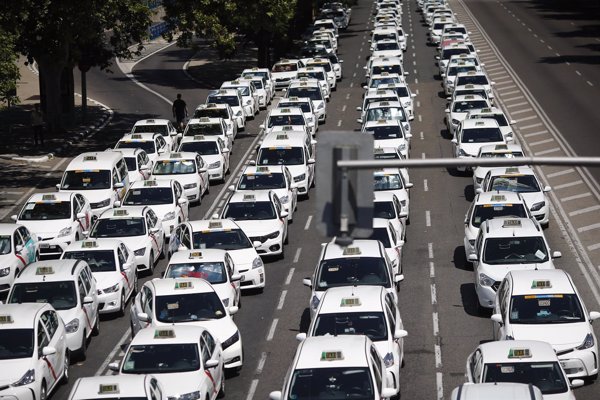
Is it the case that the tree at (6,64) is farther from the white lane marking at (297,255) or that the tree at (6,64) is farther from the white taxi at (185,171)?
the white lane marking at (297,255)

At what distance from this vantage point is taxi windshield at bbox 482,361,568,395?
19250 millimetres

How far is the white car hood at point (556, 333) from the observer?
72.5 ft

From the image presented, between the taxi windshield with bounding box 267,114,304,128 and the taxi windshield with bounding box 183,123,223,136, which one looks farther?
the taxi windshield with bounding box 267,114,304,128

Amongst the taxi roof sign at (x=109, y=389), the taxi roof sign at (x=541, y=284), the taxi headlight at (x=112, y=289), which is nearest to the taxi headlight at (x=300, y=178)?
the taxi headlight at (x=112, y=289)

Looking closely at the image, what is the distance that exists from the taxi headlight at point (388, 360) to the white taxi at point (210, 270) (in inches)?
233

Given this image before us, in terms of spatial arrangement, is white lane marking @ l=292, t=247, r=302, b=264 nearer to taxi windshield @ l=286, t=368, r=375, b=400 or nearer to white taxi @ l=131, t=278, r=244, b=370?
white taxi @ l=131, t=278, r=244, b=370

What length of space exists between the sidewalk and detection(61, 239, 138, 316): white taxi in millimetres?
19437

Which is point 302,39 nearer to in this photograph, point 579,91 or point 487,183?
point 579,91

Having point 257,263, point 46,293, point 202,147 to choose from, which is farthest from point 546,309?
point 202,147

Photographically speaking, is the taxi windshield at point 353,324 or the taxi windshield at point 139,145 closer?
the taxi windshield at point 353,324

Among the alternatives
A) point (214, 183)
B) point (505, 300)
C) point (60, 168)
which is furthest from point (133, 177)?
point (505, 300)

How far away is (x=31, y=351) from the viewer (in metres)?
22.1

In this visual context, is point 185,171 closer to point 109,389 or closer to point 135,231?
point 135,231

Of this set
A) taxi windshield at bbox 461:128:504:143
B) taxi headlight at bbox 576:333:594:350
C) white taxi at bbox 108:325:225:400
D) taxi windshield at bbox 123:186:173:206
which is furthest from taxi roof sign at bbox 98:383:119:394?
taxi windshield at bbox 461:128:504:143
